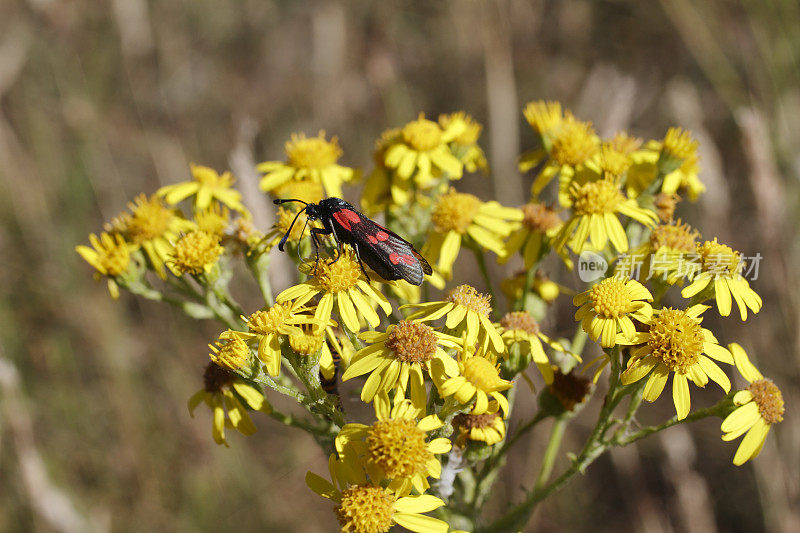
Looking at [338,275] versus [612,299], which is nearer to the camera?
[612,299]

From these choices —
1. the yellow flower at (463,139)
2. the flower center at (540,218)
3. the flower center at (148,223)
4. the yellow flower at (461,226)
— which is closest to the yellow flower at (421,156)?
the yellow flower at (463,139)

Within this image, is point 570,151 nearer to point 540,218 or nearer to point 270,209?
point 540,218

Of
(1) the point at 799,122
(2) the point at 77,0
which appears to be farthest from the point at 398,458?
(2) the point at 77,0

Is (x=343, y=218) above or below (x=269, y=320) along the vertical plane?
above

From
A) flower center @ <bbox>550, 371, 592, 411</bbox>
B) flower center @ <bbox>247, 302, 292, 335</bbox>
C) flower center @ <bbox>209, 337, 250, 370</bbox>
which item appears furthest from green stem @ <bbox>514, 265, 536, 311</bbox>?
flower center @ <bbox>209, 337, 250, 370</bbox>

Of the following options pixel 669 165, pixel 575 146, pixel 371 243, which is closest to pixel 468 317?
pixel 371 243

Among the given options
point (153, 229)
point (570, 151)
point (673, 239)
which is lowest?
point (673, 239)

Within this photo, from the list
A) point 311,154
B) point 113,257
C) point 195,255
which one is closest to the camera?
point 195,255

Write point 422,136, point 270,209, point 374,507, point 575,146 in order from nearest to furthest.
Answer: point 374,507
point 575,146
point 422,136
point 270,209

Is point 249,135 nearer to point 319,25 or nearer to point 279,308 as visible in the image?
point 279,308
